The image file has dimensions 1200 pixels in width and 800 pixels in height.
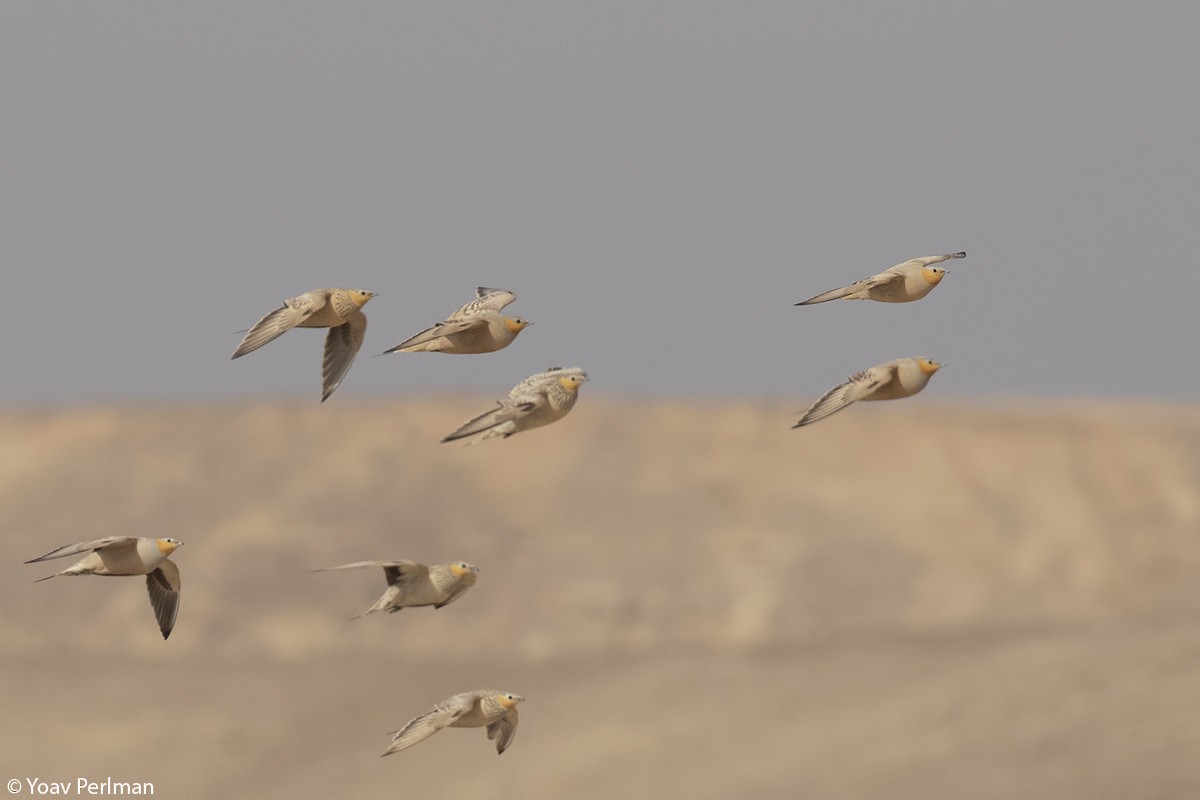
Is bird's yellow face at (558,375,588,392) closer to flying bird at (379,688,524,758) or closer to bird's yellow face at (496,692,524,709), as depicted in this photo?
flying bird at (379,688,524,758)

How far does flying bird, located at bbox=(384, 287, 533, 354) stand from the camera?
15469 mm

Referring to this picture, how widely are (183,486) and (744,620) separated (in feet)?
58.5

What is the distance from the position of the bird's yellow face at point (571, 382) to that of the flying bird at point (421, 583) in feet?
5.76

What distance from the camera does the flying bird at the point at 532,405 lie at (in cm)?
1451

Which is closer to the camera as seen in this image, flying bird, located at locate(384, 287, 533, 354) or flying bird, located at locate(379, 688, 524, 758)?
flying bird, located at locate(384, 287, 533, 354)

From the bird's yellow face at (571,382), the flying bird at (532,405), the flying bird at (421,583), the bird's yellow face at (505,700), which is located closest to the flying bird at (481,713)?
the bird's yellow face at (505,700)

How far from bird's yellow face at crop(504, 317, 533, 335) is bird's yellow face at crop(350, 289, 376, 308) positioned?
1203mm

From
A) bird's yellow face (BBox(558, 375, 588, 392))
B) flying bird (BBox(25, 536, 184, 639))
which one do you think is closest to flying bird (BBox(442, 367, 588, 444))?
bird's yellow face (BBox(558, 375, 588, 392))

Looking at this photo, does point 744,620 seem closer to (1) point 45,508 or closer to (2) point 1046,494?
(2) point 1046,494

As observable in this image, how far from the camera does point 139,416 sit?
58250mm

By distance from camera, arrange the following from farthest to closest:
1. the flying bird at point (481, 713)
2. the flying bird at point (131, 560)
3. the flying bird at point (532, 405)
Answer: the flying bird at point (481, 713) → the flying bird at point (131, 560) → the flying bird at point (532, 405)

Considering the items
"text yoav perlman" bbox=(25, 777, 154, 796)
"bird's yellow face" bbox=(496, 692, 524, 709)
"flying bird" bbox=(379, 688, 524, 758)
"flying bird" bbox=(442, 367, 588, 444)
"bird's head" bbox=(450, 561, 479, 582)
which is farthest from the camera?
"text yoav perlman" bbox=(25, 777, 154, 796)

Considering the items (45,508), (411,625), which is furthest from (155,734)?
(45,508)

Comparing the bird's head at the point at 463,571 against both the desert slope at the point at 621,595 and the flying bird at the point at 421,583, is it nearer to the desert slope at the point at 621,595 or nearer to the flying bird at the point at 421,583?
the flying bird at the point at 421,583
